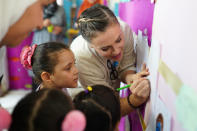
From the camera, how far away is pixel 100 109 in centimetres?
49

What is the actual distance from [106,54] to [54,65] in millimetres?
210

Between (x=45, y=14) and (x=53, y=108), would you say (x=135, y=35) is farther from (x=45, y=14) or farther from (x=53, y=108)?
(x=45, y=14)

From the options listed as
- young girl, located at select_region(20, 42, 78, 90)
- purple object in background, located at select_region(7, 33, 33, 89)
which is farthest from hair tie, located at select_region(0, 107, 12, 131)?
purple object in background, located at select_region(7, 33, 33, 89)

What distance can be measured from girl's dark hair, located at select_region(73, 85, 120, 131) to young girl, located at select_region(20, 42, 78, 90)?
0.96ft

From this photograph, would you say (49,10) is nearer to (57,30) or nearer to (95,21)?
(57,30)

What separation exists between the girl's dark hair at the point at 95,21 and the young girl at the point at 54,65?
0.40 feet

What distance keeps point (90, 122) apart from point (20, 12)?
41 centimetres

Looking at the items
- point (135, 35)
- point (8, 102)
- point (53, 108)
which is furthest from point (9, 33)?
point (8, 102)

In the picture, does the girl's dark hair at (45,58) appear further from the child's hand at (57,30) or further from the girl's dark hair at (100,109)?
the child's hand at (57,30)

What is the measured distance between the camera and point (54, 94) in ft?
1.50

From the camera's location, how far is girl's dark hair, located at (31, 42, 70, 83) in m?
0.86

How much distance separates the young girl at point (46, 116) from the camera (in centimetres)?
39

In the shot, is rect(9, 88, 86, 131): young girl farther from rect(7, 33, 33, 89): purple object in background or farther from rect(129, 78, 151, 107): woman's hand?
rect(7, 33, 33, 89): purple object in background

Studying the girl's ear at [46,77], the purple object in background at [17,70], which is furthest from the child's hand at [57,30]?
the girl's ear at [46,77]
